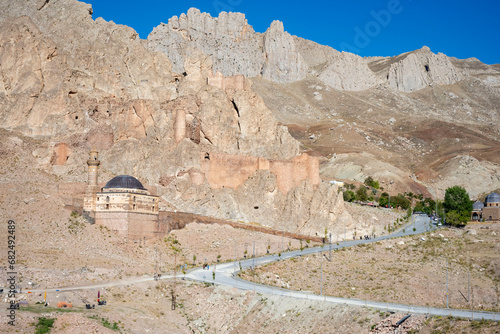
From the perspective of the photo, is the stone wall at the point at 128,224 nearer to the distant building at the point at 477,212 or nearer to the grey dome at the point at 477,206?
the distant building at the point at 477,212

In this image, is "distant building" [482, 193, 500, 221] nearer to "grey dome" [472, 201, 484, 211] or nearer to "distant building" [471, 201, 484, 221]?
"distant building" [471, 201, 484, 221]

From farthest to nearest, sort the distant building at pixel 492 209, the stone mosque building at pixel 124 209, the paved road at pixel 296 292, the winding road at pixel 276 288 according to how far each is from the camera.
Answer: the distant building at pixel 492 209
the stone mosque building at pixel 124 209
the winding road at pixel 276 288
the paved road at pixel 296 292

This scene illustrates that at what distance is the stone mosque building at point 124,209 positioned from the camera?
6869 cm

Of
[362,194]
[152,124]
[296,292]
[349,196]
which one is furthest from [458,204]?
[296,292]

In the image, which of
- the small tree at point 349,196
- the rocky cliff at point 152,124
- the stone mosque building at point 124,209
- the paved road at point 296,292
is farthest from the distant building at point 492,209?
the stone mosque building at point 124,209

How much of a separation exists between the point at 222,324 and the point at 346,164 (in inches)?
4085

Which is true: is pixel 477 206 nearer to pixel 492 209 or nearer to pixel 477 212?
pixel 477 212

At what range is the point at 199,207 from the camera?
271 ft

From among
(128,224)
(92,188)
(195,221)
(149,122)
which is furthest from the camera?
(149,122)

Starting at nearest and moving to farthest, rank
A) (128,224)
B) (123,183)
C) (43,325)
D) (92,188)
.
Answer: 1. (43,325)
2. (128,224)
3. (123,183)
4. (92,188)

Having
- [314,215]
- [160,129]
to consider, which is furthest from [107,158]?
[314,215]

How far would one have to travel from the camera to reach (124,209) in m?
68.9

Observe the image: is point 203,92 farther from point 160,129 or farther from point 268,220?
point 268,220

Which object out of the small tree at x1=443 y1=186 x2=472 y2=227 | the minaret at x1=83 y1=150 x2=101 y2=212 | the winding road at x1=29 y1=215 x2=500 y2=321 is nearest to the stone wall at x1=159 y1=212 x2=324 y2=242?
the winding road at x1=29 y1=215 x2=500 y2=321
